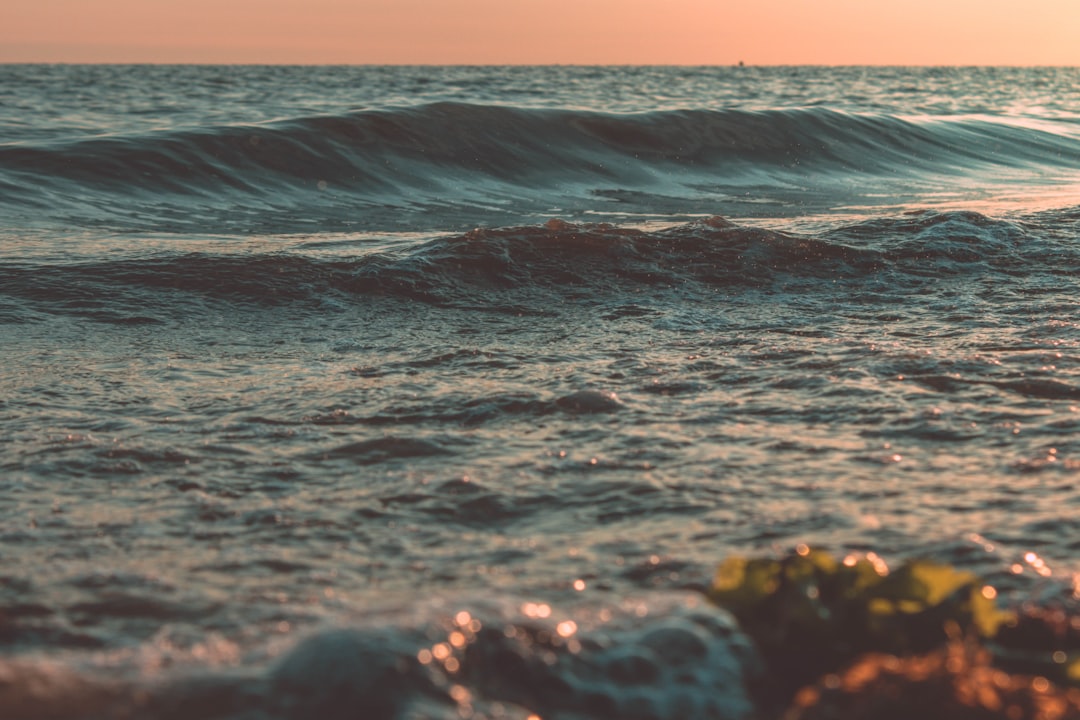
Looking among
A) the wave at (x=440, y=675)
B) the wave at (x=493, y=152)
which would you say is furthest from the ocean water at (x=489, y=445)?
the wave at (x=493, y=152)

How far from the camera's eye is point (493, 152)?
12.2 m

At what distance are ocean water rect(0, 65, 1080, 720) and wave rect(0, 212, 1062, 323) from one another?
0.08 feet

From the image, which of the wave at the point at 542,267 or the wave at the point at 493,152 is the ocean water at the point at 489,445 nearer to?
the wave at the point at 542,267

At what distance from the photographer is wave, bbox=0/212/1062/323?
17.4 feet

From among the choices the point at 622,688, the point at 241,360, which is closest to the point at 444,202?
the point at 241,360

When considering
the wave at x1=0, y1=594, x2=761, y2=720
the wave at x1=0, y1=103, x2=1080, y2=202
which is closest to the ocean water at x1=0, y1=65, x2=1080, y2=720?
the wave at x1=0, y1=594, x2=761, y2=720

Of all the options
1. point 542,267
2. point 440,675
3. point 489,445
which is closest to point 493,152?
point 542,267

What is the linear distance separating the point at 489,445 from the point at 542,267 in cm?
284

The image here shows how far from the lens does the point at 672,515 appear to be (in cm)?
258

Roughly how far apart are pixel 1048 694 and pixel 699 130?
13134mm

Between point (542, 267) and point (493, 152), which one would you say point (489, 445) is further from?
point (493, 152)

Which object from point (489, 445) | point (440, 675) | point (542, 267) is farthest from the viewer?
point (542, 267)

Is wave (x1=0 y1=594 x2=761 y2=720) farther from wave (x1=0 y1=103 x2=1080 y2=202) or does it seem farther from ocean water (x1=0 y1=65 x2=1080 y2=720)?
wave (x1=0 y1=103 x2=1080 y2=202)

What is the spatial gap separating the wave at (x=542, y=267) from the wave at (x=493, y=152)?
3490 millimetres
